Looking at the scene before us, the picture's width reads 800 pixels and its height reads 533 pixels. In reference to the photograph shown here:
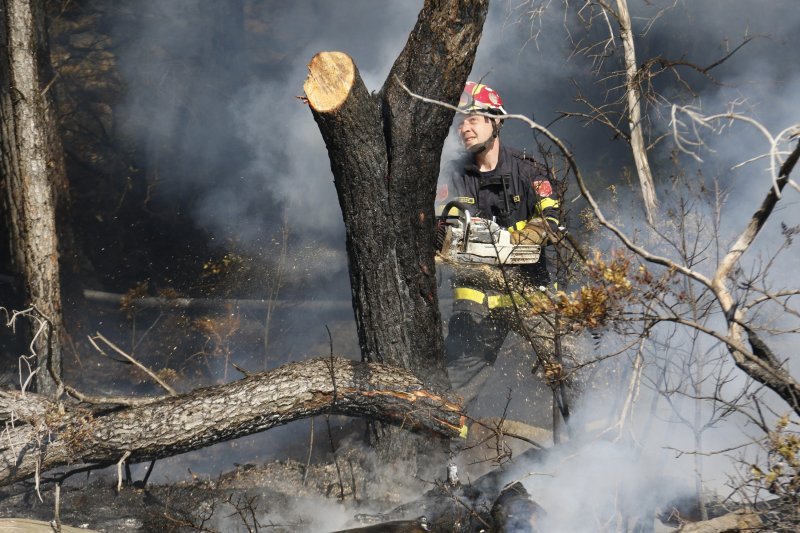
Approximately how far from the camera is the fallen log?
155 inches

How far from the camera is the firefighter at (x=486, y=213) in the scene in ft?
19.0

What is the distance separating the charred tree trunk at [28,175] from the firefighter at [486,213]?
304 centimetres

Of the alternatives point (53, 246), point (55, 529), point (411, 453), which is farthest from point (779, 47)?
point (55, 529)

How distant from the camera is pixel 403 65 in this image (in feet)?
13.7

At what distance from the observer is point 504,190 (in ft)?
19.2

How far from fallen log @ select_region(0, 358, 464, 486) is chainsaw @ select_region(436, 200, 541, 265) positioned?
1.18 m

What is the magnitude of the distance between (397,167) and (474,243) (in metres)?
1.15

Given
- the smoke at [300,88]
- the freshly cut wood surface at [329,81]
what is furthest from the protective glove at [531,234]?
the smoke at [300,88]

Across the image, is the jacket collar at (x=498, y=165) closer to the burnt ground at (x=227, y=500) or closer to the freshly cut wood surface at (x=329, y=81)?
the freshly cut wood surface at (x=329, y=81)

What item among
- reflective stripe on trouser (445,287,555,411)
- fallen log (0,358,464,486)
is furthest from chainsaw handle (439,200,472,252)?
fallen log (0,358,464,486)

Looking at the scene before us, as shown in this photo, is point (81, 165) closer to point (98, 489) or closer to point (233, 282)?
point (233, 282)

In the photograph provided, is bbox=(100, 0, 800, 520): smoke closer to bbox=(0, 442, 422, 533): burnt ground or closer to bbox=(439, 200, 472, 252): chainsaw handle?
bbox=(439, 200, 472, 252): chainsaw handle

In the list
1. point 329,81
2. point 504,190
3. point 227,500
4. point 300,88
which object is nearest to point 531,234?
point 504,190

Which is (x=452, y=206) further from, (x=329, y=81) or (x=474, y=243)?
(x=329, y=81)
